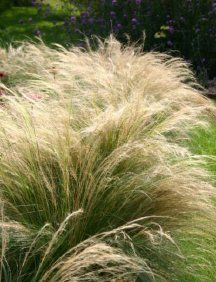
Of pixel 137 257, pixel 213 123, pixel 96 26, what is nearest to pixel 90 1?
pixel 96 26

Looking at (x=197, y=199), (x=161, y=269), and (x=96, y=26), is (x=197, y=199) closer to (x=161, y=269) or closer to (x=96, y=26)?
(x=161, y=269)

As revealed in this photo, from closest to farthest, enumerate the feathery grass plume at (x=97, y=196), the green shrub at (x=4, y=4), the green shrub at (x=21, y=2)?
the feathery grass plume at (x=97, y=196)
the green shrub at (x=4, y=4)
the green shrub at (x=21, y=2)

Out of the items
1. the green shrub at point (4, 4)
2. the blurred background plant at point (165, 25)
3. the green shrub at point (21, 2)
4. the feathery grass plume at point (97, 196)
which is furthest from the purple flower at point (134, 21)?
the green shrub at point (21, 2)

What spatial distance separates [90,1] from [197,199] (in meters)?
7.13

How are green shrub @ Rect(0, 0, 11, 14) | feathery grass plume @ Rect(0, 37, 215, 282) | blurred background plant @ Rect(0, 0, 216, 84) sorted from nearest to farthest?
1. feathery grass plume @ Rect(0, 37, 215, 282)
2. blurred background plant @ Rect(0, 0, 216, 84)
3. green shrub @ Rect(0, 0, 11, 14)

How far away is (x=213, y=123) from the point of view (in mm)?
6293

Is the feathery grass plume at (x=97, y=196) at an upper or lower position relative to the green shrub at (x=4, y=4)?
upper

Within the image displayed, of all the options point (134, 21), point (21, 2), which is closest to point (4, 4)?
point (21, 2)

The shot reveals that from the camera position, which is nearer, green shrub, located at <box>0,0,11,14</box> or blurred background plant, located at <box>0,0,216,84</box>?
blurred background plant, located at <box>0,0,216,84</box>

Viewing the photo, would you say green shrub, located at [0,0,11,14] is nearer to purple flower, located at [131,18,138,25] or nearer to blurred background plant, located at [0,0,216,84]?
blurred background plant, located at [0,0,216,84]

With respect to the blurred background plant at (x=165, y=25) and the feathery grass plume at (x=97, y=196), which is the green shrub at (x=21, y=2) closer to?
the blurred background plant at (x=165, y=25)

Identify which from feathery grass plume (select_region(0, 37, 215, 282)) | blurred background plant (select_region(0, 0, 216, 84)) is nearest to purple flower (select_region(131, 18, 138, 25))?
blurred background plant (select_region(0, 0, 216, 84))

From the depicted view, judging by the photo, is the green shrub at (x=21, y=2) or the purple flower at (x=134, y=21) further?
the green shrub at (x=21, y=2)

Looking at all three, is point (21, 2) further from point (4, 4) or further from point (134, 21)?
point (134, 21)
